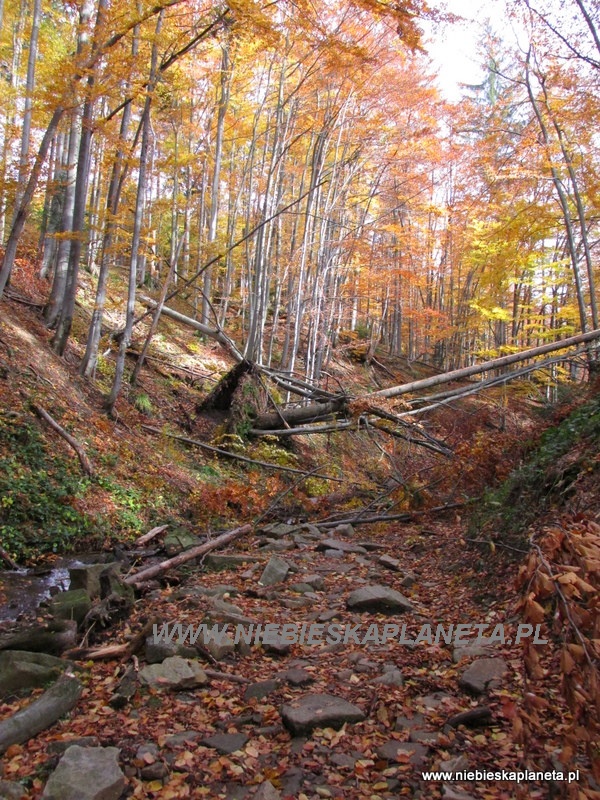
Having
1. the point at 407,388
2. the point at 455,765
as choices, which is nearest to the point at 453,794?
the point at 455,765

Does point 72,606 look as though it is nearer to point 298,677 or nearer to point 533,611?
point 298,677

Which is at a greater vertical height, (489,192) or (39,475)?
(489,192)

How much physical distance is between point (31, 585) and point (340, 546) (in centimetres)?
347

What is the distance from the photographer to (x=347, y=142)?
14695mm

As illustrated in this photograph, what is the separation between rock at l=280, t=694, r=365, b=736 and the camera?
281 cm

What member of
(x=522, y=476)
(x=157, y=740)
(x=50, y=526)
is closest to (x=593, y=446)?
(x=522, y=476)

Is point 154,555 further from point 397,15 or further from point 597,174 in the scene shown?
point 597,174

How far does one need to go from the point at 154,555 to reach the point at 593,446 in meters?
5.09

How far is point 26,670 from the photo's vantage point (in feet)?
11.3

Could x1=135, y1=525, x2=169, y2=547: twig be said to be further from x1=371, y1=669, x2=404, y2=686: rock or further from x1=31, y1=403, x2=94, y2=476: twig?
x1=371, y1=669, x2=404, y2=686: rock

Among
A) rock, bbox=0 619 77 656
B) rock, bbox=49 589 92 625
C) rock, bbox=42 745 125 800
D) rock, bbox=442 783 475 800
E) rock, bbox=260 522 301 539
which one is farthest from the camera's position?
rock, bbox=260 522 301 539

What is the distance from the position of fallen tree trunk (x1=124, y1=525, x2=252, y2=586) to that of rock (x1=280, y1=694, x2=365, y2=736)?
2.80 meters

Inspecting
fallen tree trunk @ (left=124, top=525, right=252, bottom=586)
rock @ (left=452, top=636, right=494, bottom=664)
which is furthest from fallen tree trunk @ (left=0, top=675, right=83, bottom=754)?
rock @ (left=452, top=636, right=494, bottom=664)

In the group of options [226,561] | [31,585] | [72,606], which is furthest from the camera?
[226,561]
